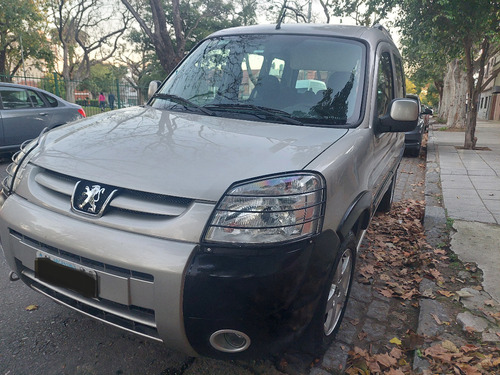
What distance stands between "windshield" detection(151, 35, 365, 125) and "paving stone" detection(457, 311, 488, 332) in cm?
149

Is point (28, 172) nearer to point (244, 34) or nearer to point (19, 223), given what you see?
point (19, 223)

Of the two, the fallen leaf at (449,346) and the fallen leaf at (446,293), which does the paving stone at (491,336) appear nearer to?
the fallen leaf at (449,346)

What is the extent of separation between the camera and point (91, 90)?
17891 mm

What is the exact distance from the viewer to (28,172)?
2.07 meters

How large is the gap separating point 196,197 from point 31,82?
14.0 metres

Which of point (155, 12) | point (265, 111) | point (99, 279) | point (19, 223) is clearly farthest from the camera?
point (155, 12)

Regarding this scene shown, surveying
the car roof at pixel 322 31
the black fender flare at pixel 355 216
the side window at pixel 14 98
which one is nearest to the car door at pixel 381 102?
the car roof at pixel 322 31

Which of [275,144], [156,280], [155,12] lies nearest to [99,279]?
[156,280]

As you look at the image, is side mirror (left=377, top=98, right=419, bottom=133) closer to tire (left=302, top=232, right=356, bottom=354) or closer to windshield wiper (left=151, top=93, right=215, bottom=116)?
tire (left=302, top=232, right=356, bottom=354)

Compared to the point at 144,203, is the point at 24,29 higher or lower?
higher

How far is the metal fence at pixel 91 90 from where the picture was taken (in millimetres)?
13727

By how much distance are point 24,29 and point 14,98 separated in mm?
16190

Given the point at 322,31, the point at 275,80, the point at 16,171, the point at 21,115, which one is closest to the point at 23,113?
the point at 21,115

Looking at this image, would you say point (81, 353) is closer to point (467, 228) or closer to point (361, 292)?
point (361, 292)
